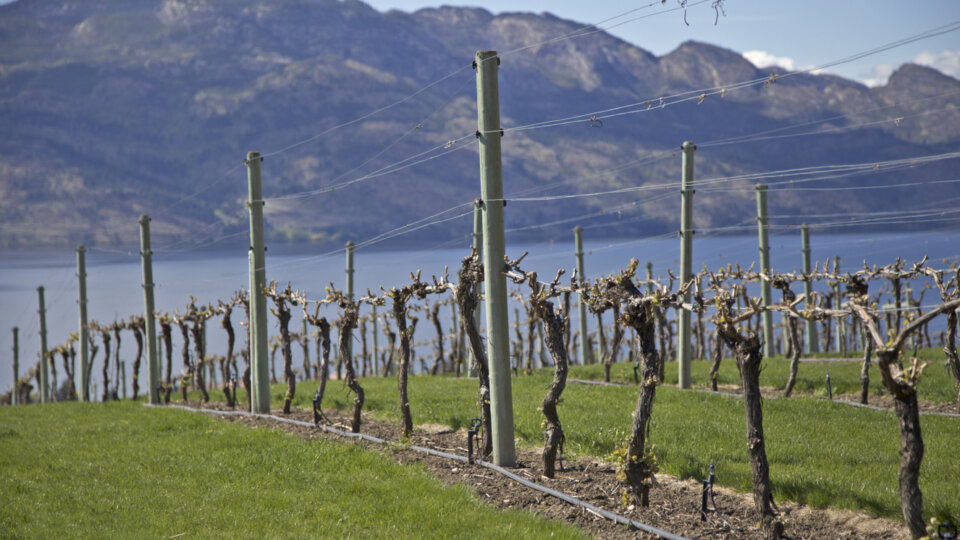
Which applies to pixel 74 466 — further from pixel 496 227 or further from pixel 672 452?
pixel 672 452

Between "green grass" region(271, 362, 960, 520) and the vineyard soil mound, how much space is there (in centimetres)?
26

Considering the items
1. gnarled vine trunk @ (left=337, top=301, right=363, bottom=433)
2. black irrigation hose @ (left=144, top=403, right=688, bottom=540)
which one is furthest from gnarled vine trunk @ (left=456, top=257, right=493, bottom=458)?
gnarled vine trunk @ (left=337, top=301, right=363, bottom=433)

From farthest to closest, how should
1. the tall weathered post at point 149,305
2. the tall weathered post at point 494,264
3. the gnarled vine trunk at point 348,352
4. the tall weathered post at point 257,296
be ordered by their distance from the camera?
the tall weathered post at point 149,305 → the tall weathered post at point 257,296 → the gnarled vine trunk at point 348,352 → the tall weathered post at point 494,264

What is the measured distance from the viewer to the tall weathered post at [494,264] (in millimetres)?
11203

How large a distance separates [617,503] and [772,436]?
404 centimetres

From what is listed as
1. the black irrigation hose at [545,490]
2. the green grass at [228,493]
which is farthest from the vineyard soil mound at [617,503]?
the green grass at [228,493]

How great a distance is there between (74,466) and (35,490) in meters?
1.62

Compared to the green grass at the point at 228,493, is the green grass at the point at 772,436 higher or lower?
higher

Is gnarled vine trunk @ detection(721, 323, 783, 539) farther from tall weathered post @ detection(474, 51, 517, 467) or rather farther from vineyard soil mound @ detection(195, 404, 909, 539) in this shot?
tall weathered post @ detection(474, 51, 517, 467)

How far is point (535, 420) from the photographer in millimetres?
14461

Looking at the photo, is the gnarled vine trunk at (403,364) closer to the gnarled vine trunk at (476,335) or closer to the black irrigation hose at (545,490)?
the black irrigation hose at (545,490)

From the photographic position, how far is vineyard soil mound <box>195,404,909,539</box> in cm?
809

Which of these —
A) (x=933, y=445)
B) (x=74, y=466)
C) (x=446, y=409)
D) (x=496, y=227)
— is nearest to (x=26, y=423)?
(x=74, y=466)

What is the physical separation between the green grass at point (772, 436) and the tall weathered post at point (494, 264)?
156 centimetres
